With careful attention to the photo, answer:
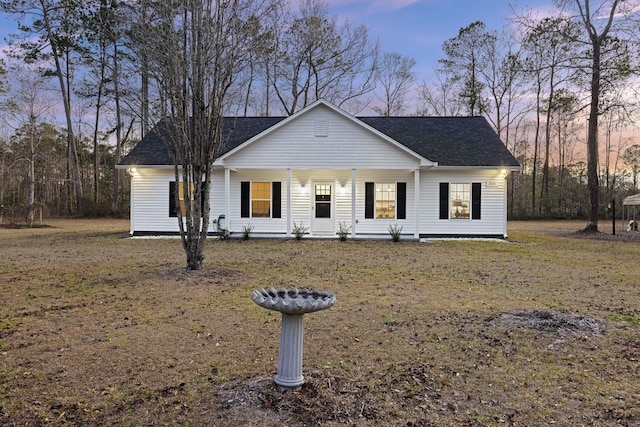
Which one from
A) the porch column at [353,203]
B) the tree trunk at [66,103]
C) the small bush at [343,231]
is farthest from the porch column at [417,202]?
the tree trunk at [66,103]

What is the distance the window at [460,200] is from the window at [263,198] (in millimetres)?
6626

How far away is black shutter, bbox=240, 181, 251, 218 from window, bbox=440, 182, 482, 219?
24.3 feet

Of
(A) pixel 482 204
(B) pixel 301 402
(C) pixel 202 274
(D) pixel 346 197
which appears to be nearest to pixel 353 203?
(D) pixel 346 197

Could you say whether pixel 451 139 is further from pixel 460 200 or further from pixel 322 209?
pixel 322 209

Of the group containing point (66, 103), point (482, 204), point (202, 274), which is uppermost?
point (66, 103)

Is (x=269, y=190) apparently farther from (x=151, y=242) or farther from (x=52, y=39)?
(x=52, y=39)

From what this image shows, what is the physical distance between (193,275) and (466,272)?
18.8ft

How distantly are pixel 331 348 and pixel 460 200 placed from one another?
45.1ft

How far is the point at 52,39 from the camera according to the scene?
30.4m

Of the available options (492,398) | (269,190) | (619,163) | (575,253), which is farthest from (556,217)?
(492,398)

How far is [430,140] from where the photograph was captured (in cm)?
1897

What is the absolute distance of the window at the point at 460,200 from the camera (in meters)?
17.1

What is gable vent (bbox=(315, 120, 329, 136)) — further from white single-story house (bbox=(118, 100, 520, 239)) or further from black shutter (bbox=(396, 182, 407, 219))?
black shutter (bbox=(396, 182, 407, 219))

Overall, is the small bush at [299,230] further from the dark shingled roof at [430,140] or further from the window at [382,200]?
the dark shingled roof at [430,140]
